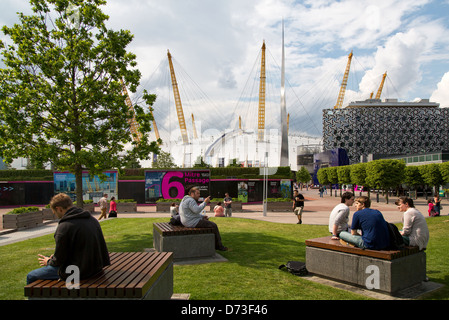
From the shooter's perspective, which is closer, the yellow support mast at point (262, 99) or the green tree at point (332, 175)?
the green tree at point (332, 175)

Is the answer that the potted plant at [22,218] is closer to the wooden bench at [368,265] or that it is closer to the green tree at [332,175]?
the wooden bench at [368,265]

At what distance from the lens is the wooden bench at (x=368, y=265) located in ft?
18.2

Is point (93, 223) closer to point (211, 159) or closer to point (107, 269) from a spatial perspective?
point (107, 269)

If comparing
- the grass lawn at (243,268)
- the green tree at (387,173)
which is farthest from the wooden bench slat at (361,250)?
the green tree at (387,173)

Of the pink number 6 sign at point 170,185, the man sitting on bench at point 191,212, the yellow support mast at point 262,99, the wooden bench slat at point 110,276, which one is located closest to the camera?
the wooden bench slat at point 110,276

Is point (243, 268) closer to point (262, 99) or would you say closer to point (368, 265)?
point (368, 265)

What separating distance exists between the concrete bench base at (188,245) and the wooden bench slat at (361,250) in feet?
8.02

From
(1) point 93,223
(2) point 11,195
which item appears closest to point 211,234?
(1) point 93,223

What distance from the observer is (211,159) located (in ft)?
495

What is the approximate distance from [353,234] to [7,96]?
10781mm

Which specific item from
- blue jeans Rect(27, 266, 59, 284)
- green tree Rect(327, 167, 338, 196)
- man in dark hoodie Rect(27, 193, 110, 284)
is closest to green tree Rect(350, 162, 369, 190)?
green tree Rect(327, 167, 338, 196)

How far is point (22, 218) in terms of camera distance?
1606cm
